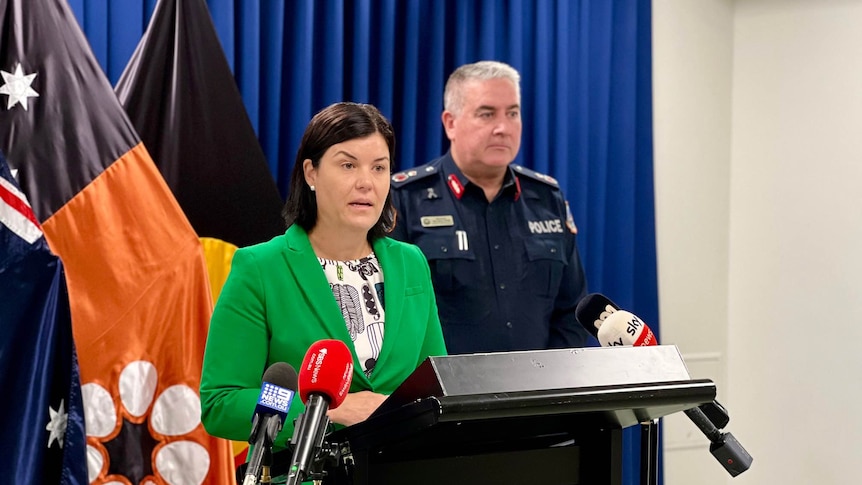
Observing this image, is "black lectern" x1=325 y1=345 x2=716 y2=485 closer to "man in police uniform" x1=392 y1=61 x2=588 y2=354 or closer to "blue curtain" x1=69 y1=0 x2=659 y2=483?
"man in police uniform" x1=392 y1=61 x2=588 y2=354

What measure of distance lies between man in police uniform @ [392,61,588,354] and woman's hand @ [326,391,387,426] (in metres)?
1.52

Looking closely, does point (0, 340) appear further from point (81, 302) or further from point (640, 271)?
point (640, 271)

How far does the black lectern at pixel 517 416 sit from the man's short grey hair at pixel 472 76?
6.27 feet

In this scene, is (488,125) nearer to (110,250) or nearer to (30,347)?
(110,250)

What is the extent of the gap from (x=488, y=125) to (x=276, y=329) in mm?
1575

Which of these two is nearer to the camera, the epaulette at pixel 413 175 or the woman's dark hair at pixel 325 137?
the woman's dark hair at pixel 325 137

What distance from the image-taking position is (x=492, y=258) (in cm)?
336

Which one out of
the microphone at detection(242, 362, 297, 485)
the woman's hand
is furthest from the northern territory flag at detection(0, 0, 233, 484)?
the microphone at detection(242, 362, 297, 485)

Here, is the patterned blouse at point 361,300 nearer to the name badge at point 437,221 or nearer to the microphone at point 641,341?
the microphone at point 641,341

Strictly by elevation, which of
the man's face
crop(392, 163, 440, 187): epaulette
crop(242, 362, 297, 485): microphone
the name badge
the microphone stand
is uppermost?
the man's face

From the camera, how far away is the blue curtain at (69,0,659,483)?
11.2 ft

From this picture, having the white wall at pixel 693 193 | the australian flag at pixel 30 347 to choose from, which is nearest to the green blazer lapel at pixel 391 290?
the australian flag at pixel 30 347

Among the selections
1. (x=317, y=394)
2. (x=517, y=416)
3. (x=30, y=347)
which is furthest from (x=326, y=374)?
(x=30, y=347)

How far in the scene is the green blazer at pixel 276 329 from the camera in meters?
1.83
